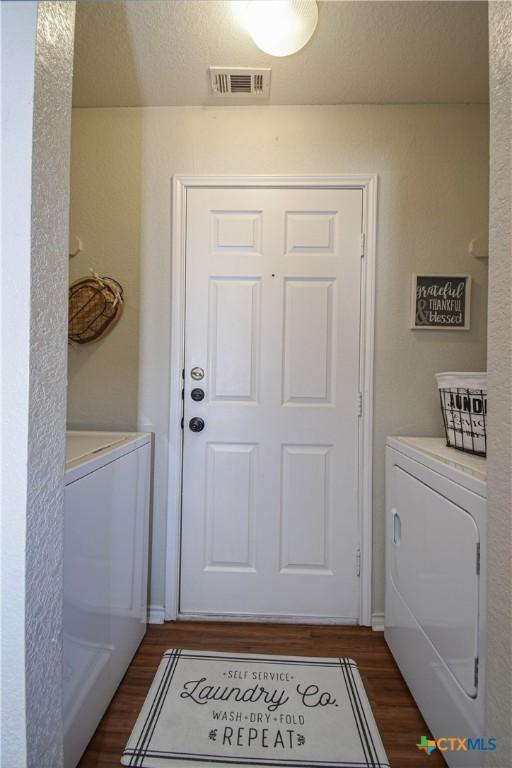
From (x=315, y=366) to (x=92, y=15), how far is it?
63.1 inches

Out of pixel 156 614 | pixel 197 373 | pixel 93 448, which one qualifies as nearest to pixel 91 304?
pixel 197 373

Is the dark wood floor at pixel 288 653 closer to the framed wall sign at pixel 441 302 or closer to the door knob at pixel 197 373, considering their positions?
the door knob at pixel 197 373

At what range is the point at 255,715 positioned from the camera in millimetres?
1343

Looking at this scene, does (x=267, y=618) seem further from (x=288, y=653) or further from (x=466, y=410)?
(x=466, y=410)

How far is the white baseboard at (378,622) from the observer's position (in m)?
1.85

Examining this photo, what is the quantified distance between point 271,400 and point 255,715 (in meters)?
1.18

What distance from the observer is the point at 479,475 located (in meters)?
1.05

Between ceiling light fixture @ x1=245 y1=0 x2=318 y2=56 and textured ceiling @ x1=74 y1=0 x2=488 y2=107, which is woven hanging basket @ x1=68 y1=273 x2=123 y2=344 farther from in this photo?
ceiling light fixture @ x1=245 y1=0 x2=318 y2=56

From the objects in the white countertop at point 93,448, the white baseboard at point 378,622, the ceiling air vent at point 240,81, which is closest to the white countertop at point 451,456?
the white baseboard at point 378,622

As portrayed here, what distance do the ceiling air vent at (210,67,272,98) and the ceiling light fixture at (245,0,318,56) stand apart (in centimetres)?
24

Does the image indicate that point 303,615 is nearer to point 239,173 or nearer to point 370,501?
point 370,501

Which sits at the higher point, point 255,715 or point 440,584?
point 440,584

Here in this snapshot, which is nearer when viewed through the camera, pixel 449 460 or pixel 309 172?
pixel 449 460

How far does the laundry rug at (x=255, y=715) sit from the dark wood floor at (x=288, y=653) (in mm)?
42
